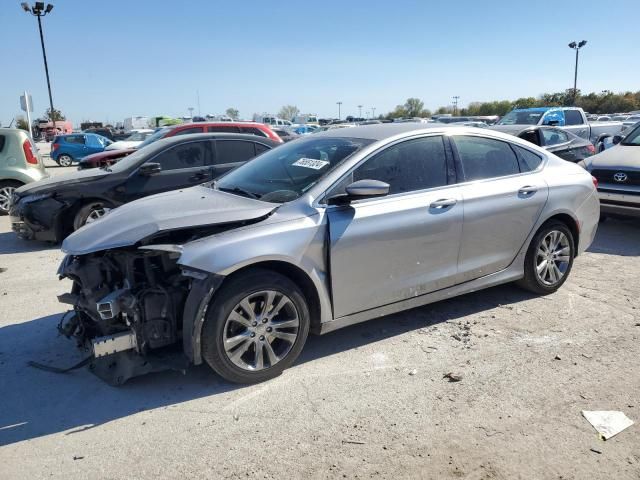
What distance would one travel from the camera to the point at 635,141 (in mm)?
8594

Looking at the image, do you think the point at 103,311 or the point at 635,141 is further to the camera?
the point at 635,141

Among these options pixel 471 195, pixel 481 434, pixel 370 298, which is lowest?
pixel 481 434

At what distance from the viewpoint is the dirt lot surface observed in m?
2.77

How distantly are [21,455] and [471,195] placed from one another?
3.65m

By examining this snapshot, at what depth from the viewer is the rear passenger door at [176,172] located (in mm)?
7559

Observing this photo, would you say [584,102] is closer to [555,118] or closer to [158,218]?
[555,118]

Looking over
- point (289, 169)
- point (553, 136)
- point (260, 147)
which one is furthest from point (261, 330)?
point (553, 136)

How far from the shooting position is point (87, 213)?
7406mm

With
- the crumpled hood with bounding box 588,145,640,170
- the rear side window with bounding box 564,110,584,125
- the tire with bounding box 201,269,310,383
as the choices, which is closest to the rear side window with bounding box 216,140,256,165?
the tire with bounding box 201,269,310,383

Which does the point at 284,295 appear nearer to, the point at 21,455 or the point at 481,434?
the point at 481,434

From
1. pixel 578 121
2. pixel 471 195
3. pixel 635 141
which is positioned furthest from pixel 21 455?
pixel 578 121

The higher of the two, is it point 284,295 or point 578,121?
point 578,121

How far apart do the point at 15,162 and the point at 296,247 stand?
8629 mm

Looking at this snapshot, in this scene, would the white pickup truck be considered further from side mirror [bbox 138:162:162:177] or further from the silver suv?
the silver suv
